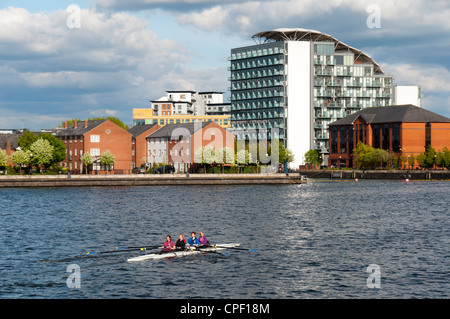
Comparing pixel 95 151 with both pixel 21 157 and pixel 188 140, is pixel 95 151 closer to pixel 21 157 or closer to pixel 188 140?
pixel 21 157

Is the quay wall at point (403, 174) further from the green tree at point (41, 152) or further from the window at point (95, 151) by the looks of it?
the green tree at point (41, 152)

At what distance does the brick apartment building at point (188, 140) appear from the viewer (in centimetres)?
18488

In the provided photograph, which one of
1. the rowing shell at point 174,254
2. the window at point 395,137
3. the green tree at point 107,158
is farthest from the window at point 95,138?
the rowing shell at point 174,254

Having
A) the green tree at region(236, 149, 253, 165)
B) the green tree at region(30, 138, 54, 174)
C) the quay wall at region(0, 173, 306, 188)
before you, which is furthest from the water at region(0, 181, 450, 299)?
the green tree at region(236, 149, 253, 165)

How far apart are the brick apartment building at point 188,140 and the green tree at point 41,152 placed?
4132 cm

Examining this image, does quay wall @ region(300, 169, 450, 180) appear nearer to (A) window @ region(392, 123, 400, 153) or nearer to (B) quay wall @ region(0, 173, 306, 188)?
(A) window @ region(392, 123, 400, 153)

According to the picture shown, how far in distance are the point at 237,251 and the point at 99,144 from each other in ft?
444

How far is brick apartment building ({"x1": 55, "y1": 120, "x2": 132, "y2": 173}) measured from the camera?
180 metres

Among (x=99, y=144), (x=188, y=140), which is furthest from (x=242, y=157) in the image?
(x=99, y=144)

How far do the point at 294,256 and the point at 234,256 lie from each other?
452 cm

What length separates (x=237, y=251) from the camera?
5056cm

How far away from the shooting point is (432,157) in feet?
615
